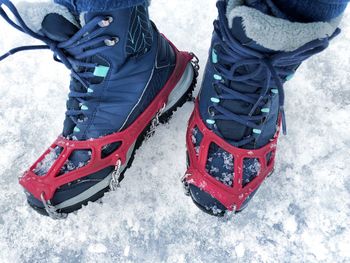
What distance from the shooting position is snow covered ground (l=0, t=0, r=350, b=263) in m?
0.89

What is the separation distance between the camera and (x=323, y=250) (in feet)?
2.89

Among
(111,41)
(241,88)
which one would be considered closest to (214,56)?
(241,88)

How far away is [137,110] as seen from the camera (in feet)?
2.85

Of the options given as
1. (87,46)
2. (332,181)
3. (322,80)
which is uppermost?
(87,46)

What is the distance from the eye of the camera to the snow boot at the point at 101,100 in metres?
0.71

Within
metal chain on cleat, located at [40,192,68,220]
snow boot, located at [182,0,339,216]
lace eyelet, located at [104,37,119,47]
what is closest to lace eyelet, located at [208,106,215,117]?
snow boot, located at [182,0,339,216]

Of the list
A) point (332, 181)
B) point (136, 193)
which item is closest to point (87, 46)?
point (136, 193)

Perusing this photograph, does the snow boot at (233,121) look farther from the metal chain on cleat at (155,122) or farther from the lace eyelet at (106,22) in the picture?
the lace eyelet at (106,22)

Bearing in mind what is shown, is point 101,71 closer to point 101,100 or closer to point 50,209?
point 101,100

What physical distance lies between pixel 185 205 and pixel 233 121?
0.24 metres

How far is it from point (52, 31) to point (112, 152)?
11.0 inches

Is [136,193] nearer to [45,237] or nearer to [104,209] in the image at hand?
[104,209]

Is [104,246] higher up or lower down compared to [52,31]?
lower down

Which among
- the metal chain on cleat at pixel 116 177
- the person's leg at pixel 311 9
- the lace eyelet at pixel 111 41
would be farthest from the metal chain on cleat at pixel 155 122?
the person's leg at pixel 311 9
